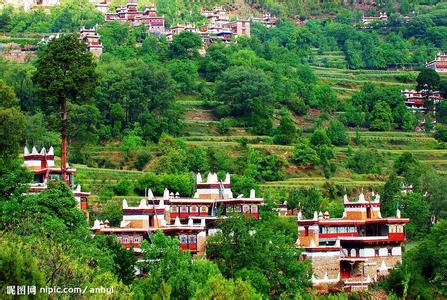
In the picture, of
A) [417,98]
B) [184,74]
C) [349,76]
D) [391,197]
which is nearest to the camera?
[391,197]

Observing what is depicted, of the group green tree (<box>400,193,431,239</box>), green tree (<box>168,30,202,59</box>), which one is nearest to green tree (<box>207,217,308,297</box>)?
green tree (<box>400,193,431,239</box>)

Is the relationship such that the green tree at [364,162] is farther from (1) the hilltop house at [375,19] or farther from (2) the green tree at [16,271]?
(2) the green tree at [16,271]

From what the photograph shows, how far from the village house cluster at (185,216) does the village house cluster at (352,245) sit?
306 cm

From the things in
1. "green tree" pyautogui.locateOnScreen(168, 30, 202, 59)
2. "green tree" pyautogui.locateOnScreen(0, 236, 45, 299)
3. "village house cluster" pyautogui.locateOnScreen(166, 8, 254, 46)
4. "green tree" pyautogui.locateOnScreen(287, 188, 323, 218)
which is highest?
"village house cluster" pyautogui.locateOnScreen(166, 8, 254, 46)

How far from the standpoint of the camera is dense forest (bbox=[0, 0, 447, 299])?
145ft

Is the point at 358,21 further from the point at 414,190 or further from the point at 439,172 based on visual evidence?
the point at 414,190

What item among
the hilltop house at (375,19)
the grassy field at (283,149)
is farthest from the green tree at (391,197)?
the hilltop house at (375,19)

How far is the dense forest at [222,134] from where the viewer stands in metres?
44.2

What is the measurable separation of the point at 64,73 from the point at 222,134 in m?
31.5

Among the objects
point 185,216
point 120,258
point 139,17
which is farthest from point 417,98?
point 120,258

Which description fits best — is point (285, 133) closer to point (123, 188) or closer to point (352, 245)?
point (123, 188)

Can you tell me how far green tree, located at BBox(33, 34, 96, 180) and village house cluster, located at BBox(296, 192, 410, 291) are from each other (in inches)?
434

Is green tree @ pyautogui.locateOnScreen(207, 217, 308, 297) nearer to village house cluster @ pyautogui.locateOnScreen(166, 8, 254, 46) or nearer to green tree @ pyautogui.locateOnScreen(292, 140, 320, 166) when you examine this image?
green tree @ pyautogui.locateOnScreen(292, 140, 320, 166)

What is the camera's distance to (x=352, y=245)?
2084 inches
